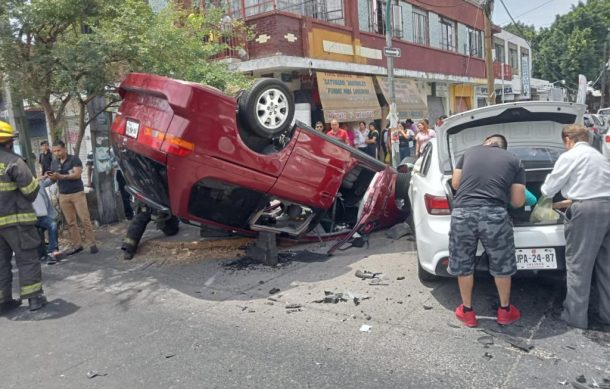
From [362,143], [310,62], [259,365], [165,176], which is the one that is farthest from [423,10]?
[259,365]

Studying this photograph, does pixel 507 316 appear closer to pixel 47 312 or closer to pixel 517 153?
pixel 517 153

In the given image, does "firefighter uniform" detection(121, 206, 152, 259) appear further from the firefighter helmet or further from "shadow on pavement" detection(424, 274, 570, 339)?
"shadow on pavement" detection(424, 274, 570, 339)

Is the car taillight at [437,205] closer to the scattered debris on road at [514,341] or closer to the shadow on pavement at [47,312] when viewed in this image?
the scattered debris on road at [514,341]

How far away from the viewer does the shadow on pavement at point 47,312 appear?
4793 millimetres

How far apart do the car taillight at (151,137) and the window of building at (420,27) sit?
17.8 metres

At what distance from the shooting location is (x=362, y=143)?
13.2 m

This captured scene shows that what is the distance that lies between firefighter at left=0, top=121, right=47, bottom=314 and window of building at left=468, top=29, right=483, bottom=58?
25583 millimetres

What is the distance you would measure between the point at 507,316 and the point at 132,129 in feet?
13.4

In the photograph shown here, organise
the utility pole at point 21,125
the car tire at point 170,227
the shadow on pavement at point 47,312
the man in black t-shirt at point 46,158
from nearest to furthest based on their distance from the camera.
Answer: the shadow on pavement at point 47,312, the car tire at point 170,227, the man in black t-shirt at point 46,158, the utility pole at point 21,125

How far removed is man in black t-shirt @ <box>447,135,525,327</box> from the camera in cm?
380

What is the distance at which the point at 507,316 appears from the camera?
3.90 meters

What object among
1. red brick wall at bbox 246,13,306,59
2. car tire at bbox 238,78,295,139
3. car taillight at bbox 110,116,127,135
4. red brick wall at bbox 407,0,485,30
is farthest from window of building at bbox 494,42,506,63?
car taillight at bbox 110,116,127,135

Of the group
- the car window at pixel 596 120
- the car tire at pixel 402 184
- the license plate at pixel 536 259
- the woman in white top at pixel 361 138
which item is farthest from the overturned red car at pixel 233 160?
the car window at pixel 596 120

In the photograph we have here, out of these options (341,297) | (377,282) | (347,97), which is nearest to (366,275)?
(377,282)
